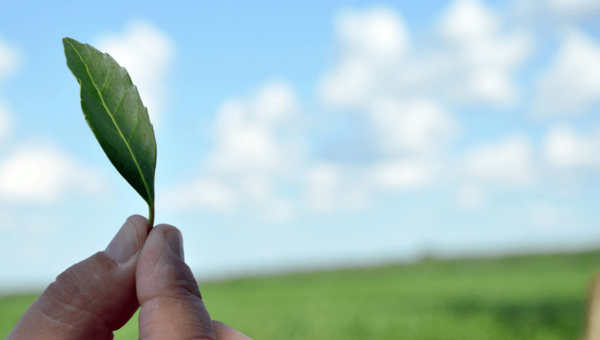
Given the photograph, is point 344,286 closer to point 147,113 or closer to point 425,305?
point 425,305

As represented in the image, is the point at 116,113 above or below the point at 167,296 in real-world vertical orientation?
above

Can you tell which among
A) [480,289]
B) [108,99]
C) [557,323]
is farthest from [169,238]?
[480,289]

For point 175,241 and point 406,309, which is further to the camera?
point 406,309

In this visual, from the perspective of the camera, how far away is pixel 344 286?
1166 cm

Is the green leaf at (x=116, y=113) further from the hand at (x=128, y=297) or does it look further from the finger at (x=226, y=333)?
the finger at (x=226, y=333)

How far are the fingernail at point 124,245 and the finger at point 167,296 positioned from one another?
→ 2.4 inches

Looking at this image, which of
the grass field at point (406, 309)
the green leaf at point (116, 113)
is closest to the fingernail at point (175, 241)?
the green leaf at point (116, 113)

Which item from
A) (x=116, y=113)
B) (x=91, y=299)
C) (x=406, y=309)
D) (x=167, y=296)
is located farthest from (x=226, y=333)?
(x=406, y=309)

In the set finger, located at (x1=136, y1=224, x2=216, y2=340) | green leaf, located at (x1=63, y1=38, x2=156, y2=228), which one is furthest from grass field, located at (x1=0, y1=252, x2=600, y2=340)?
green leaf, located at (x1=63, y1=38, x2=156, y2=228)

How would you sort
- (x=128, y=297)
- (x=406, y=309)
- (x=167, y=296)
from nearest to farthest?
1. (x=167, y=296)
2. (x=128, y=297)
3. (x=406, y=309)

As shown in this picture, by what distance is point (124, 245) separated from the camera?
1271 millimetres

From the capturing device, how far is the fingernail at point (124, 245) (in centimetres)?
126

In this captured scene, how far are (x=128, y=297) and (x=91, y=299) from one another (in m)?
0.09

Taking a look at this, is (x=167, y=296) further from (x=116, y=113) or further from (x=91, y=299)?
(x=116, y=113)
